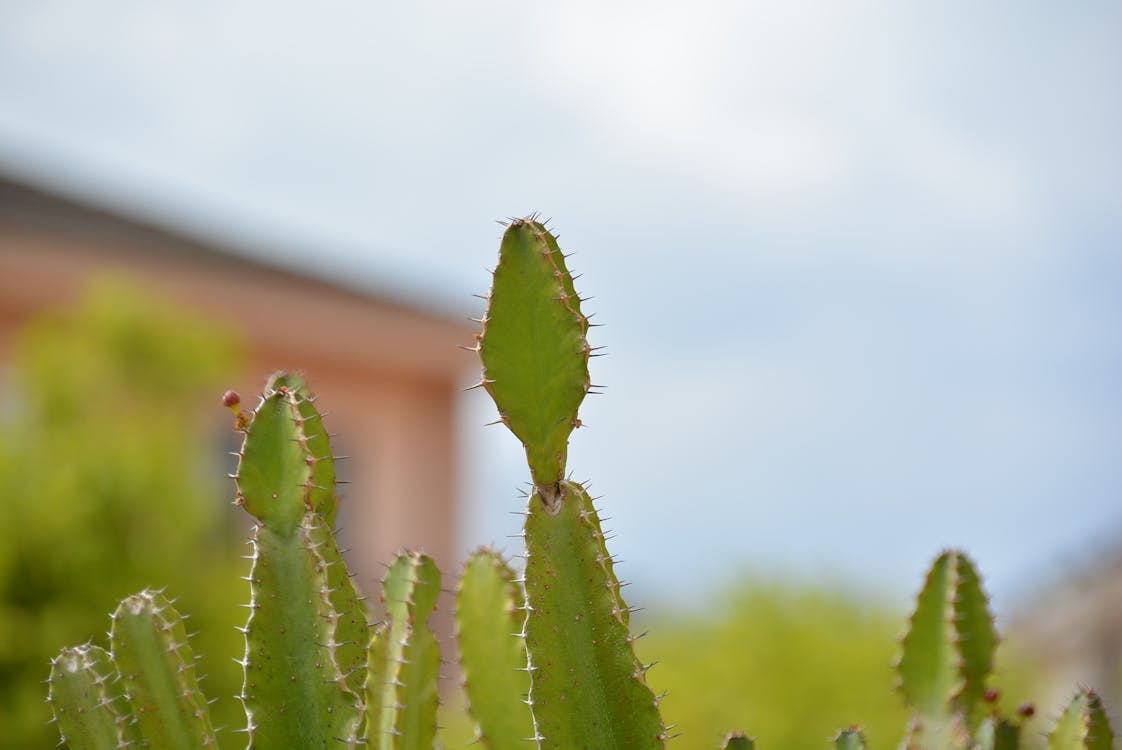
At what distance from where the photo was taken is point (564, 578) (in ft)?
5.28

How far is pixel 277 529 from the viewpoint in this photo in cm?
176

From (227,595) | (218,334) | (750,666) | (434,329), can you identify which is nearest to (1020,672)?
(750,666)

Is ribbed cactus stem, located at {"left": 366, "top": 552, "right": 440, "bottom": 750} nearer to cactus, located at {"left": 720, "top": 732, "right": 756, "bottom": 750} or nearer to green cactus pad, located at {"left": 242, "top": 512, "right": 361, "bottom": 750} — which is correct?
green cactus pad, located at {"left": 242, "top": 512, "right": 361, "bottom": 750}

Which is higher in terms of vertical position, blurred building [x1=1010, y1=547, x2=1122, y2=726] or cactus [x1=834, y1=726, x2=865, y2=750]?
blurred building [x1=1010, y1=547, x2=1122, y2=726]

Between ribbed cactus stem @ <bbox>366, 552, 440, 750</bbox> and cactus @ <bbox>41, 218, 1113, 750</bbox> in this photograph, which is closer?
cactus @ <bbox>41, 218, 1113, 750</bbox>

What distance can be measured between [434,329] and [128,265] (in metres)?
3.65

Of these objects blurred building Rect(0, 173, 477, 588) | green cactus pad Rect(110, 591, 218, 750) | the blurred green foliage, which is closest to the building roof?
blurred building Rect(0, 173, 477, 588)

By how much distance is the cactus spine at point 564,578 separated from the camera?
5.26 feet

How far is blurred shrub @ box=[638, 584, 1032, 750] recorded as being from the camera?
27.8 feet

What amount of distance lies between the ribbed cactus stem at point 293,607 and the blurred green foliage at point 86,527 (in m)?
5.94

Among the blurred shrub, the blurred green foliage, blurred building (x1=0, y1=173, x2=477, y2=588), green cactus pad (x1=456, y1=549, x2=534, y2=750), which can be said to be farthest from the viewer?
blurred building (x1=0, y1=173, x2=477, y2=588)

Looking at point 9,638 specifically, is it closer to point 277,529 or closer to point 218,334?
point 218,334

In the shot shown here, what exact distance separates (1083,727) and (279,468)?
121cm

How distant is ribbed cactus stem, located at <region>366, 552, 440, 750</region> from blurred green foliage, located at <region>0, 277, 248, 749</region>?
5.89 meters
